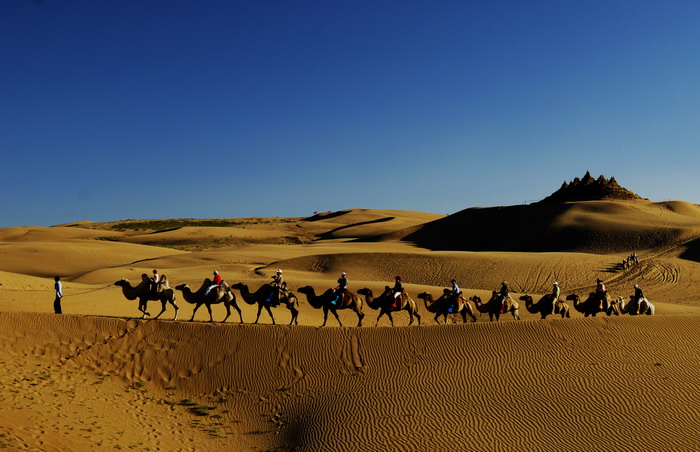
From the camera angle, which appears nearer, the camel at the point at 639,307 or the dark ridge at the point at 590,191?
the camel at the point at 639,307

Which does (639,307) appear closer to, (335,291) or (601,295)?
(601,295)

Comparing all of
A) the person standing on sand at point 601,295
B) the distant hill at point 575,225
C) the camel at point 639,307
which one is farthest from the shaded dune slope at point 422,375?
the distant hill at point 575,225

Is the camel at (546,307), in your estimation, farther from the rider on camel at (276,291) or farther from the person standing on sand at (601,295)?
the rider on camel at (276,291)

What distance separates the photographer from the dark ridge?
82000mm

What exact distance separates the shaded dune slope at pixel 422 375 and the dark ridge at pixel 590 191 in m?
71.0

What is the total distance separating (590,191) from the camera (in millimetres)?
84188

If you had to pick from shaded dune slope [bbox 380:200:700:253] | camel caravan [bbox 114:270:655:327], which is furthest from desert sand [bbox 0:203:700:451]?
shaded dune slope [bbox 380:200:700:253]

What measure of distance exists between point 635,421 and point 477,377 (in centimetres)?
363

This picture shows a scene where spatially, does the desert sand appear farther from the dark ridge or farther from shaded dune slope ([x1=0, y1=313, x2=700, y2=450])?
the dark ridge

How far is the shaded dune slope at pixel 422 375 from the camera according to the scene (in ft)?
39.0

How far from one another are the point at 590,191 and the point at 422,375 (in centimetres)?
7747

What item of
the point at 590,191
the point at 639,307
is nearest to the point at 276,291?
the point at 639,307

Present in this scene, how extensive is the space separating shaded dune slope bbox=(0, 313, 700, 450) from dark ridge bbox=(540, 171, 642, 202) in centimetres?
7101

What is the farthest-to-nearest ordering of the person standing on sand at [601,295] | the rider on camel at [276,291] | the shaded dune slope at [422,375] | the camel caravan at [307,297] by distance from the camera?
1. the person standing on sand at [601,295]
2. the camel caravan at [307,297]
3. the rider on camel at [276,291]
4. the shaded dune slope at [422,375]
